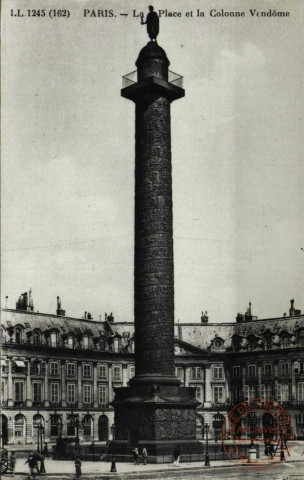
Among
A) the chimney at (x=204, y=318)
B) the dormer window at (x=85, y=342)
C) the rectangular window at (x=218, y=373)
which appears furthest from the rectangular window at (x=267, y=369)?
the dormer window at (x=85, y=342)

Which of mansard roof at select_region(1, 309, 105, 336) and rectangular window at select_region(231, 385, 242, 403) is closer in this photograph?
mansard roof at select_region(1, 309, 105, 336)

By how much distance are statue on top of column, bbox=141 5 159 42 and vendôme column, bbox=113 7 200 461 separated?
0.10 meters

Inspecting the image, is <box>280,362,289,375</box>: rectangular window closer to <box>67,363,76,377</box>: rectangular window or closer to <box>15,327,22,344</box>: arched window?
<box>67,363,76,377</box>: rectangular window

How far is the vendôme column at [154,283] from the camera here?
25.1m

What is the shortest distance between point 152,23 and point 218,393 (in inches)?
1500

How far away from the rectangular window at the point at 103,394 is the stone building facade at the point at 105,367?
0.07 metres

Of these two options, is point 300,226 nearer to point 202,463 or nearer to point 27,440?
point 202,463

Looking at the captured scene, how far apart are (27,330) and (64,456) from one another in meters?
22.8

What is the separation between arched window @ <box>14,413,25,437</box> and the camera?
45.7 metres

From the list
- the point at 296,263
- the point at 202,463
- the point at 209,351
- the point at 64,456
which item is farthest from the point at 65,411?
the point at 296,263

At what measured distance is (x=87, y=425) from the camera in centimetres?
5091

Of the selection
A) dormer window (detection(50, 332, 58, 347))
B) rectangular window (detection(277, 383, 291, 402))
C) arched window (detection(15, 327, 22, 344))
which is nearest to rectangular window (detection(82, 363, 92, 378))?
dormer window (detection(50, 332, 58, 347))

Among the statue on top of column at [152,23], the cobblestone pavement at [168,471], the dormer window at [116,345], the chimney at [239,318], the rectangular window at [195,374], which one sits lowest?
the cobblestone pavement at [168,471]

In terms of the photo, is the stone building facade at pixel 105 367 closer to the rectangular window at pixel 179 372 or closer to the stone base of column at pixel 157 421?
the rectangular window at pixel 179 372
